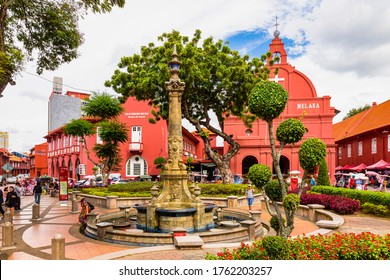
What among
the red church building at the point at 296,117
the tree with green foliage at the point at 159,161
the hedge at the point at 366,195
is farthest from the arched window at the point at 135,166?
the hedge at the point at 366,195

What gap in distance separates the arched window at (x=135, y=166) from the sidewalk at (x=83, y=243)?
16.2m

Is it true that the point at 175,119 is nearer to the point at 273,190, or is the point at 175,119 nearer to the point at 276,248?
the point at 273,190

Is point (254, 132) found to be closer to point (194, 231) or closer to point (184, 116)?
point (184, 116)

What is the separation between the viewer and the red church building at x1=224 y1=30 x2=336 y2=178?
99.0ft

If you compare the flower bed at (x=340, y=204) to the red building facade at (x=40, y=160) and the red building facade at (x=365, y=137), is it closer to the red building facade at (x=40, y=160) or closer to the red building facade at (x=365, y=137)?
the red building facade at (x=365, y=137)

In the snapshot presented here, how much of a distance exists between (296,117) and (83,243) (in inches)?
1033

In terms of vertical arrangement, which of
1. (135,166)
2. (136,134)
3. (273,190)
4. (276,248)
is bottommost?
(276,248)

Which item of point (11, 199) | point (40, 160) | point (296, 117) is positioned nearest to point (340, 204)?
point (11, 199)

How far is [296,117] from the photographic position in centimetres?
3084

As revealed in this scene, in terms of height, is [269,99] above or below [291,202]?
above

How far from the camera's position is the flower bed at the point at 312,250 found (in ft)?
16.7

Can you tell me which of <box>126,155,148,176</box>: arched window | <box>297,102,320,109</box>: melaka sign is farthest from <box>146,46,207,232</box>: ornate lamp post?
<box>297,102,320,109</box>: melaka sign

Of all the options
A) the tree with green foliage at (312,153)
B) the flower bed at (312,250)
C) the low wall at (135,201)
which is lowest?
the low wall at (135,201)
